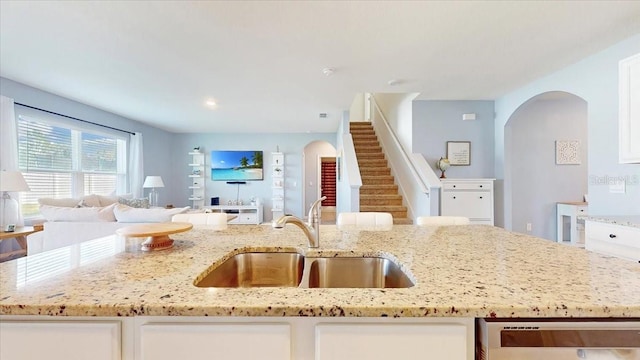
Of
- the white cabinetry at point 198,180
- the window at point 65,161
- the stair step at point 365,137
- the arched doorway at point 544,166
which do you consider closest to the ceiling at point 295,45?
the window at point 65,161

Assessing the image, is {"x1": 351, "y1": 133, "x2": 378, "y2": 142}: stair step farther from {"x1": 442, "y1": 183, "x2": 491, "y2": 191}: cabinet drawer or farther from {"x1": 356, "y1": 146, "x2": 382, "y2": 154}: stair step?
{"x1": 442, "y1": 183, "x2": 491, "y2": 191}: cabinet drawer

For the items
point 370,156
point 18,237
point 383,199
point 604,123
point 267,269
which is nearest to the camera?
point 267,269

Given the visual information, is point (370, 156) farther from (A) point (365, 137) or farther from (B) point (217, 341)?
(B) point (217, 341)

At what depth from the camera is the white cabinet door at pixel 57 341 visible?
27.9 inches

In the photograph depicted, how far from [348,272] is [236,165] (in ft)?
22.4

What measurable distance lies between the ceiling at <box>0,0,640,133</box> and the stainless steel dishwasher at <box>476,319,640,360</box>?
207 centimetres

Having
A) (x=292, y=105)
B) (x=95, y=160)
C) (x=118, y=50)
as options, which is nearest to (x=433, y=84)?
(x=292, y=105)

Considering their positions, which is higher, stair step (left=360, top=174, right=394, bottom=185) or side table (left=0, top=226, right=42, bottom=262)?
stair step (left=360, top=174, right=394, bottom=185)

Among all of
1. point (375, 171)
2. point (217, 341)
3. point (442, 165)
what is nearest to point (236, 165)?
point (375, 171)

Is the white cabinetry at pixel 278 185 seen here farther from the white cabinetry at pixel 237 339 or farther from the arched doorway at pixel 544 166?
the white cabinetry at pixel 237 339

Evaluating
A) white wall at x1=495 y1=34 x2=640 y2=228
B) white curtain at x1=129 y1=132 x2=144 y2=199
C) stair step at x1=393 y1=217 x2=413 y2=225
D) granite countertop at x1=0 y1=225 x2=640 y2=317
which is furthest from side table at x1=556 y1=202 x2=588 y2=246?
white curtain at x1=129 y1=132 x2=144 y2=199

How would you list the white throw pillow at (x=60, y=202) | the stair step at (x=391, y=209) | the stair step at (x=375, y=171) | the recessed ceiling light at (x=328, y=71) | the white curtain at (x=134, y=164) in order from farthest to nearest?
the white curtain at (x=134, y=164)
the stair step at (x=375, y=171)
the stair step at (x=391, y=209)
the white throw pillow at (x=60, y=202)
the recessed ceiling light at (x=328, y=71)

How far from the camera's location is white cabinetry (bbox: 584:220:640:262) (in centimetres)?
197

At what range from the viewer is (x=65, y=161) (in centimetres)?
468
